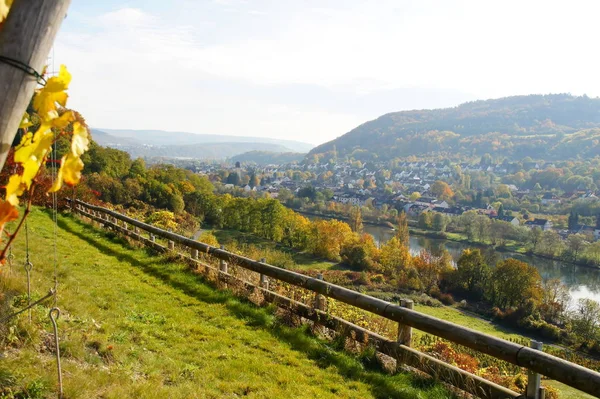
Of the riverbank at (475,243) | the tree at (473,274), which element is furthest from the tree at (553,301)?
the riverbank at (475,243)

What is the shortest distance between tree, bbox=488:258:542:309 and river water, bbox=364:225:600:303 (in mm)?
9679

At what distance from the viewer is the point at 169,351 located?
16.5 feet

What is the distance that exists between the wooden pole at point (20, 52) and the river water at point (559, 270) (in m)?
59.3

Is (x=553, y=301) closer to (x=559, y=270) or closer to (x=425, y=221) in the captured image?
(x=559, y=270)

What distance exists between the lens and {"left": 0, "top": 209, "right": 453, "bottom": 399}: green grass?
11.9ft

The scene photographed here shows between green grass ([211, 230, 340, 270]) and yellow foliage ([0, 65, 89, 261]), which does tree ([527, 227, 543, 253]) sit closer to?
green grass ([211, 230, 340, 270])

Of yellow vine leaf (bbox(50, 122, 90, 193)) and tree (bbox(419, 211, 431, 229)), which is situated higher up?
yellow vine leaf (bbox(50, 122, 90, 193))

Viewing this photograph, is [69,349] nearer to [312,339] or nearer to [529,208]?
[312,339]

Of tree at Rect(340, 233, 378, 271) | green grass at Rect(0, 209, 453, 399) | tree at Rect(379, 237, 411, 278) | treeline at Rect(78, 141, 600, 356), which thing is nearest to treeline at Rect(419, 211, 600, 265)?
treeline at Rect(78, 141, 600, 356)

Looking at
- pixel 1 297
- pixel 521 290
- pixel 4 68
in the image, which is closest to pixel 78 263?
pixel 1 297

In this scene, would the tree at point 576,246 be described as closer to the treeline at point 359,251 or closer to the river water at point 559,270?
the river water at point 559,270

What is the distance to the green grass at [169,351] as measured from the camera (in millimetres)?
3612

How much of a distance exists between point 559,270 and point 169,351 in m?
71.7

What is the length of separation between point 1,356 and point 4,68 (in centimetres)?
330
